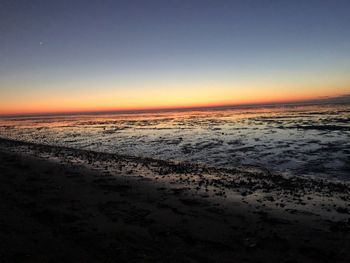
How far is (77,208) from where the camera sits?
8.84 meters

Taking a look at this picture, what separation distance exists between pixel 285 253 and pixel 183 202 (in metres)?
4.02

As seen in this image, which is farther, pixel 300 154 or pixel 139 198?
pixel 300 154

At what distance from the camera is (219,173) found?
Result: 14.6 meters

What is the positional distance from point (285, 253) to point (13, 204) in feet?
23.4

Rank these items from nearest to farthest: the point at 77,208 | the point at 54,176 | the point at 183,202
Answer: the point at 77,208, the point at 183,202, the point at 54,176

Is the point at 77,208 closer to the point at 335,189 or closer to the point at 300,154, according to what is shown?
the point at 335,189

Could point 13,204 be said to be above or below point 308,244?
above

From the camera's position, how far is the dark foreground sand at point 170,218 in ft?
20.2

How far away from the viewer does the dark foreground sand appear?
6.16 metres

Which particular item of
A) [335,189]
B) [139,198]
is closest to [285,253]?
[139,198]

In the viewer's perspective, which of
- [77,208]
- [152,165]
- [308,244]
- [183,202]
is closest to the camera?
[308,244]

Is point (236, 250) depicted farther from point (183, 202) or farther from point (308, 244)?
point (183, 202)

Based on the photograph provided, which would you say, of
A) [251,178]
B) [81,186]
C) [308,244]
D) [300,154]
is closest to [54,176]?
[81,186]

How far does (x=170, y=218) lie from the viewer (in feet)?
27.1
